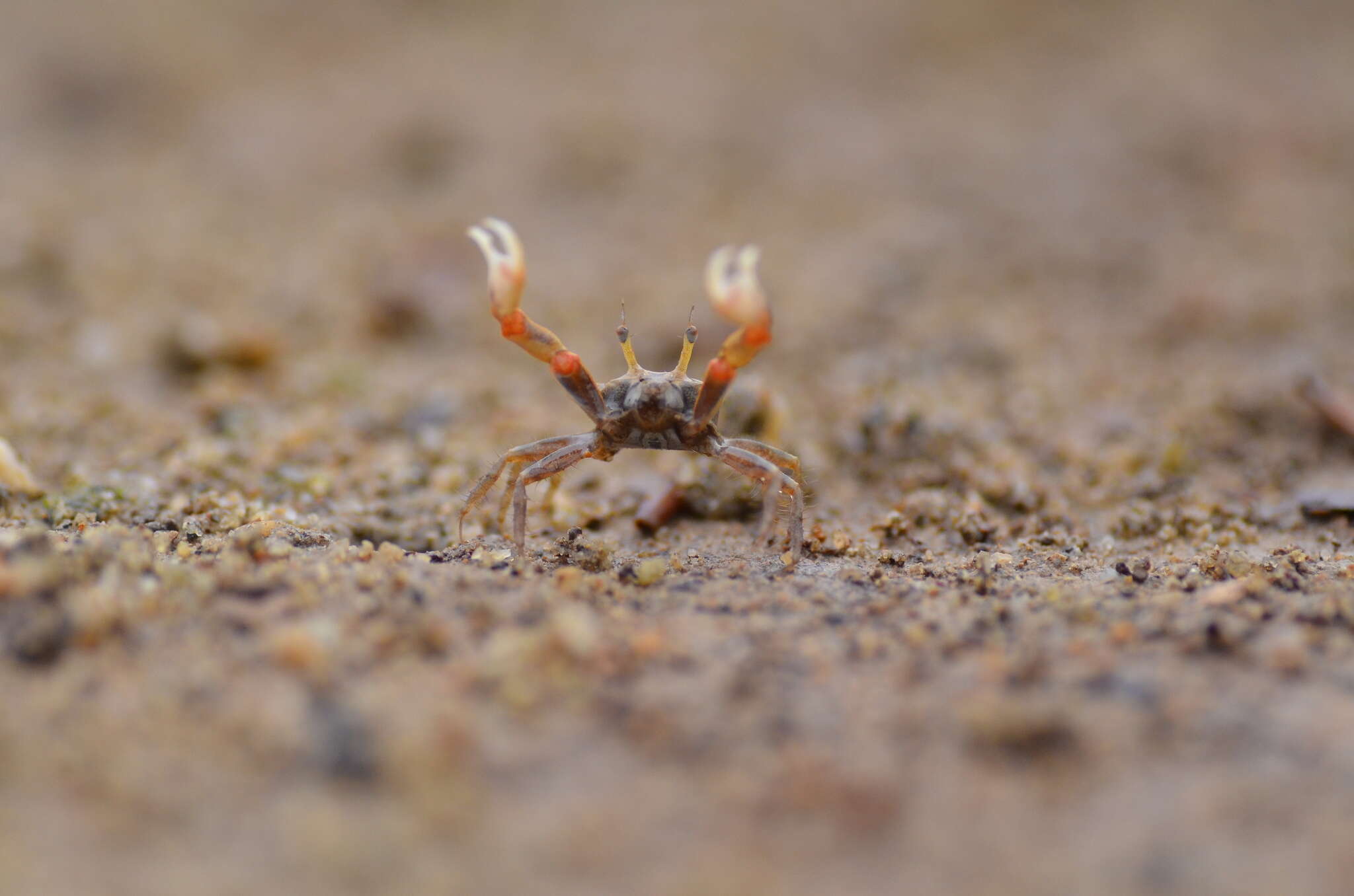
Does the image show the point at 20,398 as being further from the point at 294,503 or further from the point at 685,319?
the point at 685,319

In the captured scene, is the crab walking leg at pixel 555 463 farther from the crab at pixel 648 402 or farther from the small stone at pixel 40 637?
the small stone at pixel 40 637

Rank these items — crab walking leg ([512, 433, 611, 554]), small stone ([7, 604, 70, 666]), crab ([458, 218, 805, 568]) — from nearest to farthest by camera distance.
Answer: small stone ([7, 604, 70, 666]), crab ([458, 218, 805, 568]), crab walking leg ([512, 433, 611, 554])

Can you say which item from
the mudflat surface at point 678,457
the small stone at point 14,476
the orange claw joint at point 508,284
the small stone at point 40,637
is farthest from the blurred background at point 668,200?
the small stone at point 40,637

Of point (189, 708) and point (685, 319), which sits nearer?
point (189, 708)

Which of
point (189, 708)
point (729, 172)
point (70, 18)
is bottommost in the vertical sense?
point (189, 708)

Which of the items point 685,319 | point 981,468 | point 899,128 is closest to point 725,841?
point 981,468

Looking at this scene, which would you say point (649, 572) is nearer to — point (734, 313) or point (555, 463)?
point (555, 463)

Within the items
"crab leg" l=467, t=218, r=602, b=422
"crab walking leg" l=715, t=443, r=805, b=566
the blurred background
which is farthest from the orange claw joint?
the blurred background

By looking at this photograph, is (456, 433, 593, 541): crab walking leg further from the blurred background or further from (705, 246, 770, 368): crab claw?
the blurred background
